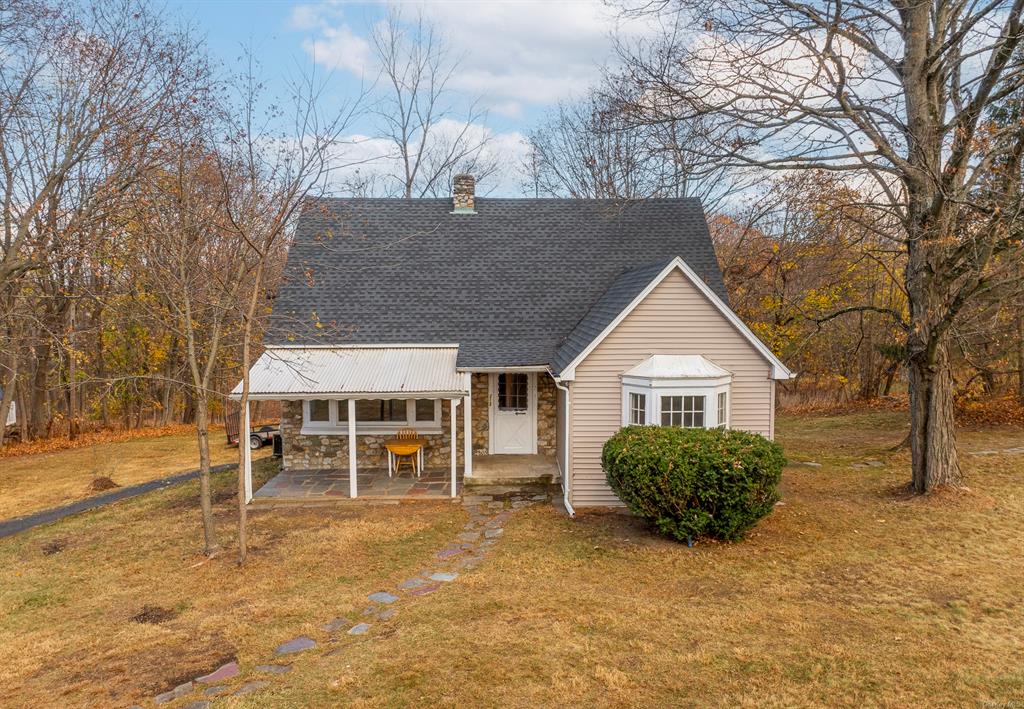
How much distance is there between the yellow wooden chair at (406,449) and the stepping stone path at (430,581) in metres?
1.92

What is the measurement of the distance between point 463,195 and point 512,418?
23.3ft

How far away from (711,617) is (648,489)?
2562 mm

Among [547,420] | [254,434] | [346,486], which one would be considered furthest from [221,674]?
[254,434]

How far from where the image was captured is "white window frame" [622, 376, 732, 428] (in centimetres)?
1134

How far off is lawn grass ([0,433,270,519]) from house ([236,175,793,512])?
6.01 m

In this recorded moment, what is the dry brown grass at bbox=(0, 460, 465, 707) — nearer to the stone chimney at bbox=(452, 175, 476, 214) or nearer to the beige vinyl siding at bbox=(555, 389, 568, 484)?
the beige vinyl siding at bbox=(555, 389, 568, 484)

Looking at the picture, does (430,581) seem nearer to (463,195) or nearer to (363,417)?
(363,417)

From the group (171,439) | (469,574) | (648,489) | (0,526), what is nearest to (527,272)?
(648,489)

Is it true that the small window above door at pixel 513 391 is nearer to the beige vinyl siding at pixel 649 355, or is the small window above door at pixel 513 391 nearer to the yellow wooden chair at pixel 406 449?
the yellow wooden chair at pixel 406 449

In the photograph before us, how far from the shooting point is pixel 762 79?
11516 mm

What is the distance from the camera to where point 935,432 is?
38.5 ft

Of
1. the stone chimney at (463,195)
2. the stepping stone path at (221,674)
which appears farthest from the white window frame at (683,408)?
the stone chimney at (463,195)

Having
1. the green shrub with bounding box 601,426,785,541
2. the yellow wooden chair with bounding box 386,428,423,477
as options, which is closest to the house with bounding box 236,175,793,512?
the yellow wooden chair with bounding box 386,428,423,477

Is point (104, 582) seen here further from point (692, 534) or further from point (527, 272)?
point (527, 272)
